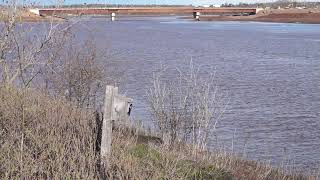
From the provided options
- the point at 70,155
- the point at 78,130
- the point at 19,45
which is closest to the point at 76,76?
the point at 19,45

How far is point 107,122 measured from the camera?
6.14m

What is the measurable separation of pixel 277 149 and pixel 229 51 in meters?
23.5

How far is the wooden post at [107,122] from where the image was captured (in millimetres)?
5980

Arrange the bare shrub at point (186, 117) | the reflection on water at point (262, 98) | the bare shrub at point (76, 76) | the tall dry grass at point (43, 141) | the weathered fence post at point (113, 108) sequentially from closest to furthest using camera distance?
1. the tall dry grass at point (43, 141)
2. the weathered fence post at point (113, 108)
3. the bare shrub at point (186, 117)
4. the reflection on water at point (262, 98)
5. the bare shrub at point (76, 76)

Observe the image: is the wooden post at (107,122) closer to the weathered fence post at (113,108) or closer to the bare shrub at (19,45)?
the weathered fence post at (113,108)

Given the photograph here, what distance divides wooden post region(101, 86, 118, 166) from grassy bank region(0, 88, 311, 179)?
95 mm

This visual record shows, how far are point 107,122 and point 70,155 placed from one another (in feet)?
1.76

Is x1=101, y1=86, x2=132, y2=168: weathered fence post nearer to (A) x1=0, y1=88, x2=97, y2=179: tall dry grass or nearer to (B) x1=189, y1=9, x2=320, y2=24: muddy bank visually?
(A) x1=0, y1=88, x2=97, y2=179: tall dry grass

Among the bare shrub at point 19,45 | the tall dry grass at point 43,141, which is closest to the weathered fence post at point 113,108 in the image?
the tall dry grass at point 43,141

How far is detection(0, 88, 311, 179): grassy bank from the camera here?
5895mm

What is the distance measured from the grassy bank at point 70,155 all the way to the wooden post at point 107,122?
0.10 metres

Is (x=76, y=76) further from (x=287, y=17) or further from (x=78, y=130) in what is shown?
(x=287, y=17)

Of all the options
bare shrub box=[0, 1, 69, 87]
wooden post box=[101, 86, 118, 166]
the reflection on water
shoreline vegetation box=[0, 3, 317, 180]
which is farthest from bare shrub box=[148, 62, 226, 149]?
wooden post box=[101, 86, 118, 166]

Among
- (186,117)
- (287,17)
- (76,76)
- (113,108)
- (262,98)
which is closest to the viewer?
(113,108)
